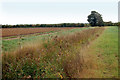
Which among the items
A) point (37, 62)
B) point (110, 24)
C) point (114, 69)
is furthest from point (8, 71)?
point (110, 24)

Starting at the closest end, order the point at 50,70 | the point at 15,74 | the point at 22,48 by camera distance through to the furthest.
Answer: the point at 15,74 < the point at 50,70 < the point at 22,48

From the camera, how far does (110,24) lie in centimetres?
9594

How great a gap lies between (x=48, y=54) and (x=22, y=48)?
3.62 feet

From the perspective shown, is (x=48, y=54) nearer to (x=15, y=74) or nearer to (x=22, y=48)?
(x=22, y=48)

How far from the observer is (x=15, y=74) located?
3.60 metres

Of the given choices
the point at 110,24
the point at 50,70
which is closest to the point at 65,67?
the point at 50,70

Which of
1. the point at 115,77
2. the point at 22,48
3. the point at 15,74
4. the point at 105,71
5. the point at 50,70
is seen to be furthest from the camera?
the point at 22,48

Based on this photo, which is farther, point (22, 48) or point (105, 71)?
point (22, 48)

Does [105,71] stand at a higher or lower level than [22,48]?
lower

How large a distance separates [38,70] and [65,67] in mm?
953

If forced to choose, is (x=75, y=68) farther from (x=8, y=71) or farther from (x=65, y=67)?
(x=8, y=71)

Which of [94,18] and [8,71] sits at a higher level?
[94,18]

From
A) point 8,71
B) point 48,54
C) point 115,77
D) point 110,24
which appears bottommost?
point 115,77

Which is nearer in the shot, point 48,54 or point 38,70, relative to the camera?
point 38,70
